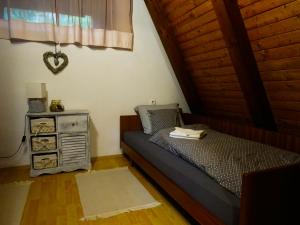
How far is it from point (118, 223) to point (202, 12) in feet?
7.06

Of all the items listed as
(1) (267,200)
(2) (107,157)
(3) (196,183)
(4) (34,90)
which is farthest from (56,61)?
(1) (267,200)

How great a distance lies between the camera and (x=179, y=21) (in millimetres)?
2936

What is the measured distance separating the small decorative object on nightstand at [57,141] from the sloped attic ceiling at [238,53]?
1.56 metres

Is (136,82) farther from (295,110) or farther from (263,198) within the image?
(263,198)

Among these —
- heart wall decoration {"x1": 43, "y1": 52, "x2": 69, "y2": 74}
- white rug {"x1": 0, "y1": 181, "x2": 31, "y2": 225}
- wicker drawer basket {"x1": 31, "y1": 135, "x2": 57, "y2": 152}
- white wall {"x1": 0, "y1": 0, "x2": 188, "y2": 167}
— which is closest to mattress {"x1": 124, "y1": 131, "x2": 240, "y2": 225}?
white wall {"x1": 0, "y1": 0, "x2": 188, "y2": 167}

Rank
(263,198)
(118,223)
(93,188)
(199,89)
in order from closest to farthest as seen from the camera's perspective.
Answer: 1. (263,198)
2. (118,223)
3. (93,188)
4. (199,89)

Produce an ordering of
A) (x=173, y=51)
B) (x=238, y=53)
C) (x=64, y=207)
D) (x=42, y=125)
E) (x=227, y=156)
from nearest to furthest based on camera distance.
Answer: (x=227, y=156) → (x=64, y=207) → (x=238, y=53) → (x=42, y=125) → (x=173, y=51)

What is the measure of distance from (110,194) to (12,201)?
34.5 inches

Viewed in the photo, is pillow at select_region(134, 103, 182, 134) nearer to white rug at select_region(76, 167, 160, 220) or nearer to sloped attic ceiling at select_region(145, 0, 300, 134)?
sloped attic ceiling at select_region(145, 0, 300, 134)

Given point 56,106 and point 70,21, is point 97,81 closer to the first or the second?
point 56,106

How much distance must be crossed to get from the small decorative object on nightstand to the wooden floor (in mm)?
126

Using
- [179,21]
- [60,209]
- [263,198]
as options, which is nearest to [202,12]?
[179,21]

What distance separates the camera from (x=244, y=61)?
2.33 meters

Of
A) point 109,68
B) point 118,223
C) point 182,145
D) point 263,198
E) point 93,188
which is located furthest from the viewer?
point 109,68
